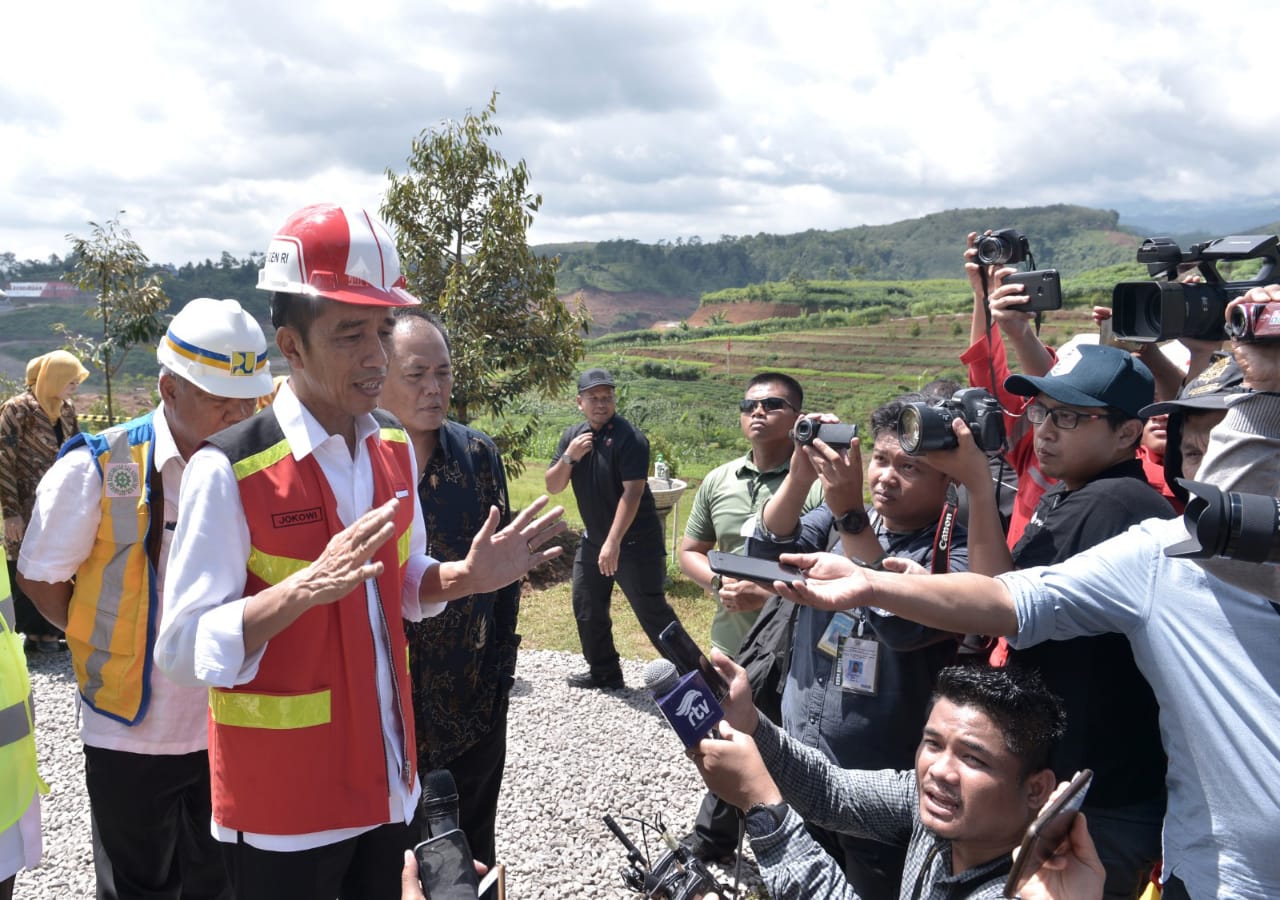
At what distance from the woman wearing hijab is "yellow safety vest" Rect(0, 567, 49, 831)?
4212 millimetres

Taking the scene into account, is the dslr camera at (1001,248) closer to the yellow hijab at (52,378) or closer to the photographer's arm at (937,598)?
the photographer's arm at (937,598)

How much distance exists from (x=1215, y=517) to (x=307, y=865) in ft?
6.39

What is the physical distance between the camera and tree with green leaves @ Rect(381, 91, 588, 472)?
920 cm

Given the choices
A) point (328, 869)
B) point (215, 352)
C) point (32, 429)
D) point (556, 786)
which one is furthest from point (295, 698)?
point (32, 429)

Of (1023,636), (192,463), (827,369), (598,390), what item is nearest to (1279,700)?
(1023,636)

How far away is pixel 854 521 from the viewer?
9.10 feet

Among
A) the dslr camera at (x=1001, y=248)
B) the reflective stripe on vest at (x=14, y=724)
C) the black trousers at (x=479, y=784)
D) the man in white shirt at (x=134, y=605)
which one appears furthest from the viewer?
the dslr camera at (x=1001, y=248)

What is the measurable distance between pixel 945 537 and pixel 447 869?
1.66 m

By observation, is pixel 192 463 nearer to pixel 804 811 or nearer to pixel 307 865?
pixel 307 865

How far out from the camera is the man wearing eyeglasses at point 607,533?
616 centimetres

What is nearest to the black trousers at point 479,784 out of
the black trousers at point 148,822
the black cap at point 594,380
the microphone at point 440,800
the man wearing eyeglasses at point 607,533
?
the black trousers at point 148,822

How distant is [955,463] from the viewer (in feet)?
7.47

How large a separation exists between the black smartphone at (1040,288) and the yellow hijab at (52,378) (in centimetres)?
559

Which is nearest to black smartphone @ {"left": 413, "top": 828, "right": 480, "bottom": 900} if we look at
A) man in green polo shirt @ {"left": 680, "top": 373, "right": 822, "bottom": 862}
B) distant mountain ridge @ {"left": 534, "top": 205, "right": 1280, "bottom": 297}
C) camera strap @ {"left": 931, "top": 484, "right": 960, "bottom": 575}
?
camera strap @ {"left": 931, "top": 484, "right": 960, "bottom": 575}
